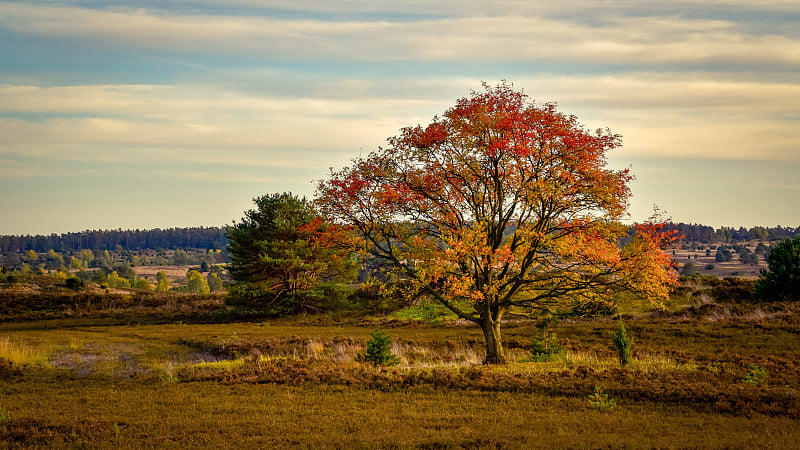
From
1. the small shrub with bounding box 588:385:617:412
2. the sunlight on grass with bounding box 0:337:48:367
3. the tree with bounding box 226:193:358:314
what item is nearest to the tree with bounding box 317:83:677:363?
the small shrub with bounding box 588:385:617:412

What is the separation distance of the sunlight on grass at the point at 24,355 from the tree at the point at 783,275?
45.8m

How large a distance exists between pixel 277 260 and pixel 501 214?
27378mm

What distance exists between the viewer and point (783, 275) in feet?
139

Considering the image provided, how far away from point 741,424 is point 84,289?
6835 cm

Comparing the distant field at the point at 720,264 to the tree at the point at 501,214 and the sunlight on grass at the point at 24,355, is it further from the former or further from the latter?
the sunlight on grass at the point at 24,355

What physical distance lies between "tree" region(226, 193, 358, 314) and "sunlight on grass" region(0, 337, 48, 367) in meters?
20.5

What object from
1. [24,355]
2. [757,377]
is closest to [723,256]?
[757,377]

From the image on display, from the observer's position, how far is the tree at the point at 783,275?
138 feet

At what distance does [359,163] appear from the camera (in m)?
24.4

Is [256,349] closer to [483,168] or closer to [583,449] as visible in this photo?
[483,168]

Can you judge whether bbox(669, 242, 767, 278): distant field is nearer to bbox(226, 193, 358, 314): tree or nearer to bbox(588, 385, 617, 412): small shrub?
bbox(226, 193, 358, 314): tree

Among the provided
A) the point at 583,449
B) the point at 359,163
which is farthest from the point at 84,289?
the point at 583,449

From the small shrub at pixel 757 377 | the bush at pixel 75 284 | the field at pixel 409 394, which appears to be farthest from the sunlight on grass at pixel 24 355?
the bush at pixel 75 284

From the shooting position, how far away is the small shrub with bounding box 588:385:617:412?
52.5ft
